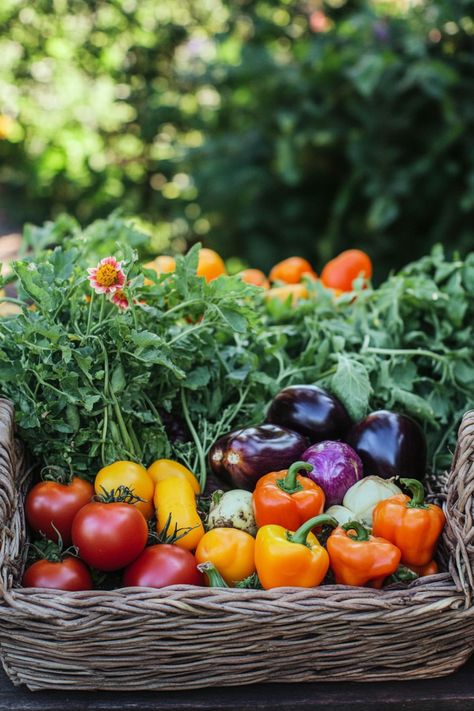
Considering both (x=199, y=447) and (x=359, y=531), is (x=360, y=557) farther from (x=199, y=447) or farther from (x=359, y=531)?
(x=199, y=447)

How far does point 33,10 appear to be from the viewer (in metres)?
6.14

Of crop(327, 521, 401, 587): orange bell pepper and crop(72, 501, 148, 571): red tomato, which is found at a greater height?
crop(72, 501, 148, 571): red tomato

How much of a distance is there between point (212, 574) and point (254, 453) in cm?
34

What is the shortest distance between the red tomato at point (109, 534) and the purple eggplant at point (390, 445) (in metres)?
0.61

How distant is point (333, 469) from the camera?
6.11 feet

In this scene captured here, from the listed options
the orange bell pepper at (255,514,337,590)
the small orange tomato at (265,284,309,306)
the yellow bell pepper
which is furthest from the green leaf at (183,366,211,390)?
the small orange tomato at (265,284,309,306)

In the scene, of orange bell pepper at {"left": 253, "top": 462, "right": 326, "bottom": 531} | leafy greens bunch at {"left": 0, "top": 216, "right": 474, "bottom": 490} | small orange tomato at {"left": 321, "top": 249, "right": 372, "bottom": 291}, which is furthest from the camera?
small orange tomato at {"left": 321, "top": 249, "right": 372, "bottom": 291}

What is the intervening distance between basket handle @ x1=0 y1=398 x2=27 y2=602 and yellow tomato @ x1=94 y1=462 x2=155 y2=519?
0.18 meters

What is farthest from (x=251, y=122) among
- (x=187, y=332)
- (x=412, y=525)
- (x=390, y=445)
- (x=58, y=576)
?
(x=58, y=576)

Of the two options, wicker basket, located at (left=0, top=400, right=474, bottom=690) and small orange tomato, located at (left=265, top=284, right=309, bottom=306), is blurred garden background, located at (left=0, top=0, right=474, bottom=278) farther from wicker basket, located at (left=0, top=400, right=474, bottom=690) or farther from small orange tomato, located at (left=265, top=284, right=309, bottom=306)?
wicker basket, located at (left=0, top=400, right=474, bottom=690)

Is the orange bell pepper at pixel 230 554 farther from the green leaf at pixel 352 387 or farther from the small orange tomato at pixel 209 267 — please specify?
the small orange tomato at pixel 209 267

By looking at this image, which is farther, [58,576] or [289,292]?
[289,292]

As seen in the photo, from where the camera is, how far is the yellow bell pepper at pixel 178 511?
69.7 inches

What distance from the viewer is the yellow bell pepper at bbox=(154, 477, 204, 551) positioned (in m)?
1.77
